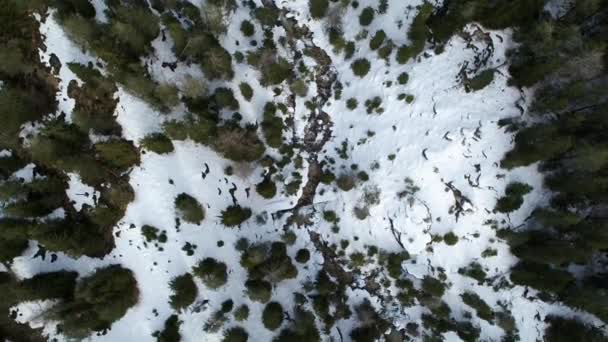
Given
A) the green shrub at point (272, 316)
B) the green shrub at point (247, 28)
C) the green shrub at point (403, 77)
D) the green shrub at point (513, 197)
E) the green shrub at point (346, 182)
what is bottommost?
the green shrub at point (272, 316)

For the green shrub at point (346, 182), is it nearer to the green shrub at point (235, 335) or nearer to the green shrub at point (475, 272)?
the green shrub at point (475, 272)

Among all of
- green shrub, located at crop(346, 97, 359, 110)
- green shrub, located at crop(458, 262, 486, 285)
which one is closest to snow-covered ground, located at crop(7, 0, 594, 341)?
green shrub, located at crop(346, 97, 359, 110)

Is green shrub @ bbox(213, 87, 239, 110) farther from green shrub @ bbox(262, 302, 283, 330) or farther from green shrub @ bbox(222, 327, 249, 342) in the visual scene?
green shrub @ bbox(222, 327, 249, 342)

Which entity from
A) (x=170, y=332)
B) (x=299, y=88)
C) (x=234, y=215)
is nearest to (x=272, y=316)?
(x=170, y=332)

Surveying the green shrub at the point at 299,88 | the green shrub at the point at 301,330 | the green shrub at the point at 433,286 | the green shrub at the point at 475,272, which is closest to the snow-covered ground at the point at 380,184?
the green shrub at the point at 475,272

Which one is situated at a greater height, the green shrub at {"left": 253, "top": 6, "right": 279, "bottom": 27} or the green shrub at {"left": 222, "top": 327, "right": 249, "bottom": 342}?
the green shrub at {"left": 253, "top": 6, "right": 279, "bottom": 27}

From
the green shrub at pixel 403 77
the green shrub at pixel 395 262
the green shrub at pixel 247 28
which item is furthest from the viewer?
the green shrub at pixel 395 262
